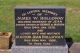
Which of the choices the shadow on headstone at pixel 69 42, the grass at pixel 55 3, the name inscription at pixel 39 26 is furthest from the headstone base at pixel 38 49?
the grass at pixel 55 3

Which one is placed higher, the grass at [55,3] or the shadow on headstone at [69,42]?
the grass at [55,3]

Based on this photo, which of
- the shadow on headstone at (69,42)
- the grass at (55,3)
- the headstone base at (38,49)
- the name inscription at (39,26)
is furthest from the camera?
the grass at (55,3)

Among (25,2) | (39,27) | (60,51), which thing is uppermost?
(25,2)

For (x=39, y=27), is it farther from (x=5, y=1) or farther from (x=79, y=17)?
(x=5, y=1)

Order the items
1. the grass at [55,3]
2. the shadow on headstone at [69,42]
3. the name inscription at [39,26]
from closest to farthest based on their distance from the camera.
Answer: the name inscription at [39,26] < the shadow on headstone at [69,42] < the grass at [55,3]

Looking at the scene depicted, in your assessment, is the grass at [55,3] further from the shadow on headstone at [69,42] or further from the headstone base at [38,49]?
the headstone base at [38,49]

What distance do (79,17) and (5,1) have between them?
167 inches

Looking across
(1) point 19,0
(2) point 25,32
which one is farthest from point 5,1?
(2) point 25,32

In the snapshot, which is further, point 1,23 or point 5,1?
point 5,1

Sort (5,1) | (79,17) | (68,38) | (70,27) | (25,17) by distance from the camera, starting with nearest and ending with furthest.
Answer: (25,17)
(68,38)
(70,27)
(79,17)
(5,1)

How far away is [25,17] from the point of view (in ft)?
34.9

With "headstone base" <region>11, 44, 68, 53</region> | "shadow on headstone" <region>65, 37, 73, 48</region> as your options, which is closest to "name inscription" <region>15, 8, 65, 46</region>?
"headstone base" <region>11, 44, 68, 53</region>

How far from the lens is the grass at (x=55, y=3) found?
1365cm

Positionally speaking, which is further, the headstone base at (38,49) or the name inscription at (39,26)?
the headstone base at (38,49)
